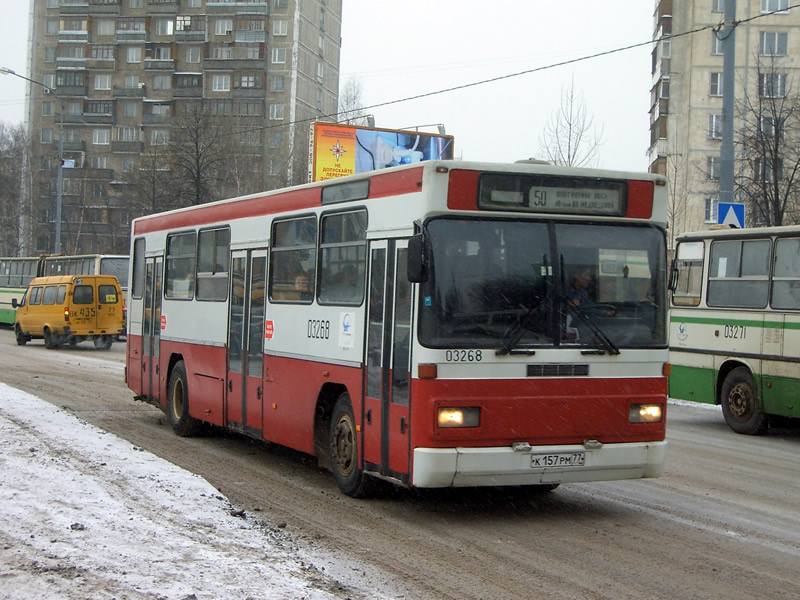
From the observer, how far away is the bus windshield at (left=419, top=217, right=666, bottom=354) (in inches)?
328

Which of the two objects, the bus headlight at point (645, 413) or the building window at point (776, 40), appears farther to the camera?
the building window at point (776, 40)

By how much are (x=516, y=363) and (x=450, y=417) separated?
677 millimetres

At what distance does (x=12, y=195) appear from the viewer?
9156 centimetres

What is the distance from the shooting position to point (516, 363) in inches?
331

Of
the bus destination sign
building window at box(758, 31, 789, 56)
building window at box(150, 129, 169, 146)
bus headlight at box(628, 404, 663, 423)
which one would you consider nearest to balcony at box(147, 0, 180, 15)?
Result: building window at box(150, 129, 169, 146)

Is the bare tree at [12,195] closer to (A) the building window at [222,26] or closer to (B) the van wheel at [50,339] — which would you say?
(A) the building window at [222,26]

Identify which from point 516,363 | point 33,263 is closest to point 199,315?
point 516,363

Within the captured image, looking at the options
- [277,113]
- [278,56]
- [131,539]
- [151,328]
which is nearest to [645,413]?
[131,539]

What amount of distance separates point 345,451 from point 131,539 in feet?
9.39

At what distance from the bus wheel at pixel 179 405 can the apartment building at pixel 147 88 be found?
69.2m

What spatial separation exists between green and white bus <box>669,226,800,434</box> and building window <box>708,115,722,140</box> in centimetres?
4510

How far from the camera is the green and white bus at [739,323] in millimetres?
15109

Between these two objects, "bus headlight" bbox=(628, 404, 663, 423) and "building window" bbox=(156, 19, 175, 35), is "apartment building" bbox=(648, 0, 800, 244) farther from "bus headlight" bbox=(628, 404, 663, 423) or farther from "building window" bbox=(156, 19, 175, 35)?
"bus headlight" bbox=(628, 404, 663, 423)

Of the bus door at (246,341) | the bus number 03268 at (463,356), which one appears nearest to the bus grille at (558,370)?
the bus number 03268 at (463,356)
